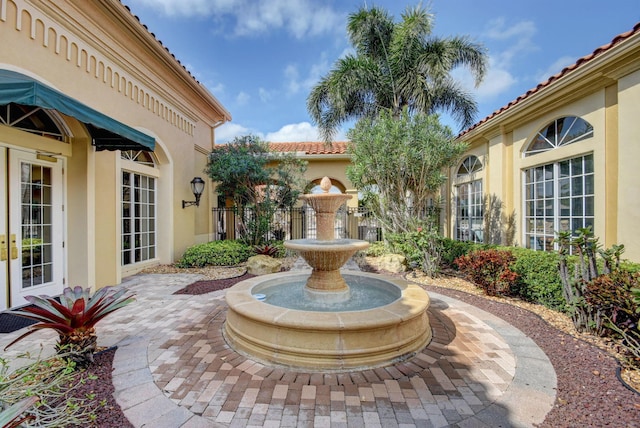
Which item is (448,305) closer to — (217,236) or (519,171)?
(519,171)

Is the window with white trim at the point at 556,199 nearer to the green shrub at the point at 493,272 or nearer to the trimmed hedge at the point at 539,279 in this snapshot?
the trimmed hedge at the point at 539,279

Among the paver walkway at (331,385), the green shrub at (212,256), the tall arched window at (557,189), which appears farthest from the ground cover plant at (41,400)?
the tall arched window at (557,189)

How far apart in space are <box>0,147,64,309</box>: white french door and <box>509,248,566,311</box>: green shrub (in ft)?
32.1

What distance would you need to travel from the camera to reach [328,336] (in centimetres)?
332

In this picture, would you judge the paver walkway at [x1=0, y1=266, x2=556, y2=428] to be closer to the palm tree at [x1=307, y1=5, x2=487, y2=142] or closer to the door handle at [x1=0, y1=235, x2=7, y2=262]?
the door handle at [x1=0, y1=235, x2=7, y2=262]

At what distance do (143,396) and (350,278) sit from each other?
13.8 feet

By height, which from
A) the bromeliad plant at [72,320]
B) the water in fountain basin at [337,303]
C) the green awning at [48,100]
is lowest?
the water in fountain basin at [337,303]

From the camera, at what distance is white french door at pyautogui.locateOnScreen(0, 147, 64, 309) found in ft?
16.9

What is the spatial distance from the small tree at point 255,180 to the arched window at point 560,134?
7.72m

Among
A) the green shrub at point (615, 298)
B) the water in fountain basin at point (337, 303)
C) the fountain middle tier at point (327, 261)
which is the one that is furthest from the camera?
the water in fountain basin at point (337, 303)

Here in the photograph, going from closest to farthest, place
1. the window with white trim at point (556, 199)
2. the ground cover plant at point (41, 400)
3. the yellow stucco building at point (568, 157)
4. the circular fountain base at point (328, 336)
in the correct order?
1. the ground cover plant at point (41, 400)
2. the circular fountain base at point (328, 336)
3. the yellow stucco building at point (568, 157)
4. the window with white trim at point (556, 199)

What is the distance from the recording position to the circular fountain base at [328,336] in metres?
3.29

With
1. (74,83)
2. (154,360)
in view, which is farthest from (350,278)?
(74,83)

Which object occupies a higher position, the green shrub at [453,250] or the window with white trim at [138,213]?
the window with white trim at [138,213]
